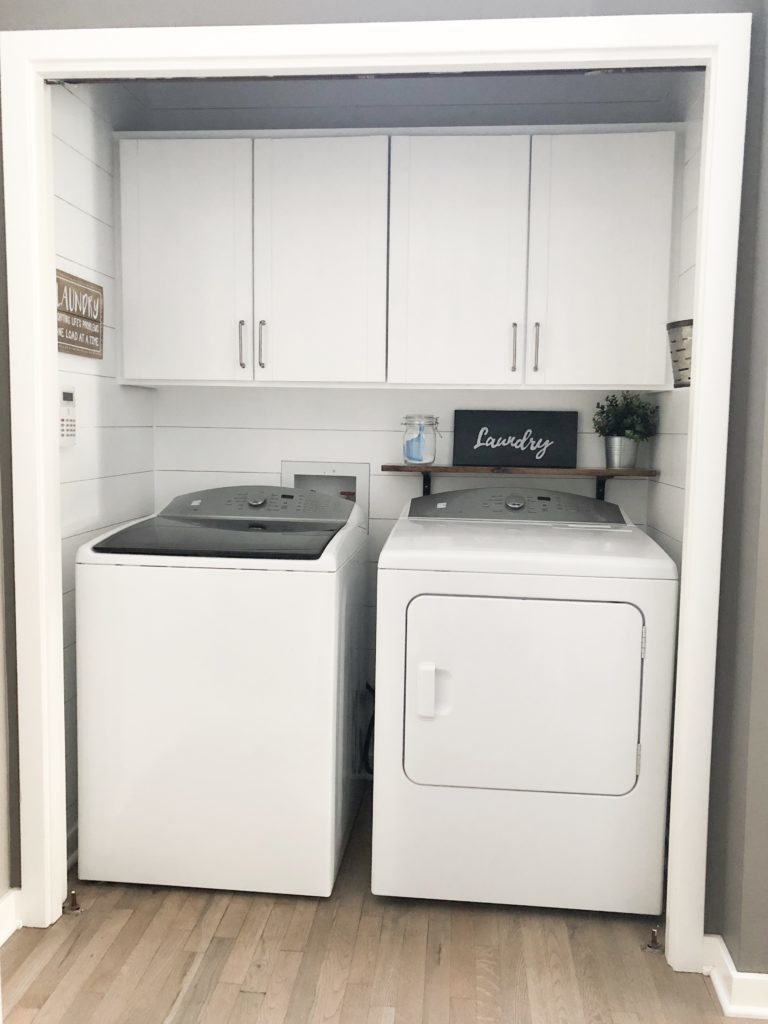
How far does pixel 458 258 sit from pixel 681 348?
2.29 feet

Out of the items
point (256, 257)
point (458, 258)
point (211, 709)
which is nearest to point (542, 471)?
point (458, 258)

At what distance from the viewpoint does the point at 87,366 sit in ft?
8.52

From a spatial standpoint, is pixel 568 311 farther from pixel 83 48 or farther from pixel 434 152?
pixel 83 48

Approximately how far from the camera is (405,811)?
2314mm

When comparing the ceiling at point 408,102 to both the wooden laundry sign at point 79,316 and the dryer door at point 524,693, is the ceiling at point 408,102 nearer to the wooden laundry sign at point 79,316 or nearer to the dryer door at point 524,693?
the wooden laundry sign at point 79,316

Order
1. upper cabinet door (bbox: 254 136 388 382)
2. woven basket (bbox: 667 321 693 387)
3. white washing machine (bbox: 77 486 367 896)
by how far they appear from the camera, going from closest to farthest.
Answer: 1. white washing machine (bbox: 77 486 367 896)
2. woven basket (bbox: 667 321 693 387)
3. upper cabinet door (bbox: 254 136 388 382)

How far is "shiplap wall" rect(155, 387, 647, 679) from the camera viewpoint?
9.84 feet

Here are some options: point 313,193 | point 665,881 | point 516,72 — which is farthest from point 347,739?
point 516,72

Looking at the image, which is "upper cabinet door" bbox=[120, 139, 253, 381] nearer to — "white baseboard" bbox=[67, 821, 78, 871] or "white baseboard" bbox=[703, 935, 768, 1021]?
"white baseboard" bbox=[67, 821, 78, 871]

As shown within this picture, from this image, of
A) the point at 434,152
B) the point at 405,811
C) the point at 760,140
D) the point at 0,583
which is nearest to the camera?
the point at 760,140

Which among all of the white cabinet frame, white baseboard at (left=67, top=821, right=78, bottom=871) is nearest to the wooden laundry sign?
the white cabinet frame

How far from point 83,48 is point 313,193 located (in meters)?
0.79

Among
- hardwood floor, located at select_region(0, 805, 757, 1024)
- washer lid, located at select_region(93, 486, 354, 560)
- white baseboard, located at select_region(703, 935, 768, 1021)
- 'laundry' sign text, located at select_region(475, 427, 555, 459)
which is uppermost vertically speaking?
'laundry' sign text, located at select_region(475, 427, 555, 459)

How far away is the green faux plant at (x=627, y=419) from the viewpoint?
282cm
